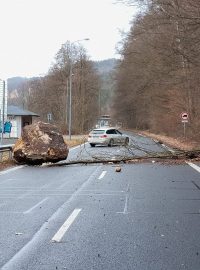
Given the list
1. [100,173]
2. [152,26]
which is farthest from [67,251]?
[152,26]

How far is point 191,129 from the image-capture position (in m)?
46.4

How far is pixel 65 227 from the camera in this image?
335 inches

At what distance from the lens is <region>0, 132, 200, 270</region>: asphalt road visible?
21.1 feet

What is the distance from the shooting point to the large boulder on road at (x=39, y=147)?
2158 cm

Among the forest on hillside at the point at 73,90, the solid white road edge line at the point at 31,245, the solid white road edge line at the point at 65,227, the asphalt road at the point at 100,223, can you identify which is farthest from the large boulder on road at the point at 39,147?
the forest on hillside at the point at 73,90

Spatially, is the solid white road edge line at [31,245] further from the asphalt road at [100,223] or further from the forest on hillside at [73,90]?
the forest on hillside at [73,90]

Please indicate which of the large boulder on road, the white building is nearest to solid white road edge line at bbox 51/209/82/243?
the large boulder on road

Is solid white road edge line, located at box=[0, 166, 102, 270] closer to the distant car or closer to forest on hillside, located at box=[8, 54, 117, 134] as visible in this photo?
the distant car

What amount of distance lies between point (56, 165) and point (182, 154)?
5625 mm

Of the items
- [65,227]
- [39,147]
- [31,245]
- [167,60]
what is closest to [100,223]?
[65,227]

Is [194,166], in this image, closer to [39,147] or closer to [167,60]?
[39,147]

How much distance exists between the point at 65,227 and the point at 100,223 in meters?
0.65

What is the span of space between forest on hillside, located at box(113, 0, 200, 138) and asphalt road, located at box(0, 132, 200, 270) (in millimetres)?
9977

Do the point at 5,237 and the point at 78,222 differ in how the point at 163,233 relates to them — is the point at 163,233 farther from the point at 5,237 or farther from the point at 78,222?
the point at 5,237
